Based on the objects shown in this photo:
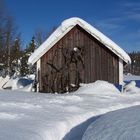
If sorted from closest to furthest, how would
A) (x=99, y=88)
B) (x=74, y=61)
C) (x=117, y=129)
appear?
(x=117, y=129) → (x=99, y=88) → (x=74, y=61)

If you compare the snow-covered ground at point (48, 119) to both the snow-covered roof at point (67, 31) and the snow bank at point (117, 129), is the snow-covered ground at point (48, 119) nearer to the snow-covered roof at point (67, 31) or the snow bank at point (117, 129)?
the snow bank at point (117, 129)

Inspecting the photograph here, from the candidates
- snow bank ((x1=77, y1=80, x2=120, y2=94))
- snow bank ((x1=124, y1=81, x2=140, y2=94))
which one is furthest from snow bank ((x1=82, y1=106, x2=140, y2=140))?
snow bank ((x1=124, y1=81, x2=140, y2=94))

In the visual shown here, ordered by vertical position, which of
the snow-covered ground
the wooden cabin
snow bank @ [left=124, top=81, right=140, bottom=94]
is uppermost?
the wooden cabin

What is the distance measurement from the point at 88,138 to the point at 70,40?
14.8m

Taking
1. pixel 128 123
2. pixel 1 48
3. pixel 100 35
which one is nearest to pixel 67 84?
pixel 100 35

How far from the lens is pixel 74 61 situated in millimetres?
22188

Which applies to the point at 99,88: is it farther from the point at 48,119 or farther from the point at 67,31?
the point at 48,119

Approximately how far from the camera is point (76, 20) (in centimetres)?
2148

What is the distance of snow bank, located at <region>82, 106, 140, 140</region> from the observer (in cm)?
708

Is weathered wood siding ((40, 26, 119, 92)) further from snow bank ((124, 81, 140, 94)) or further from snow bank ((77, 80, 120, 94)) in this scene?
snow bank ((77, 80, 120, 94))

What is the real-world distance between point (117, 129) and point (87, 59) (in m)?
14.5

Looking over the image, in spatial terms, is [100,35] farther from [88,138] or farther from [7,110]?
[88,138]

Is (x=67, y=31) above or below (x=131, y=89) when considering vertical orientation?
above

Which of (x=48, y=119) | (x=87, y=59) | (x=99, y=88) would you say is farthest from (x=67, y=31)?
(x=48, y=119)
